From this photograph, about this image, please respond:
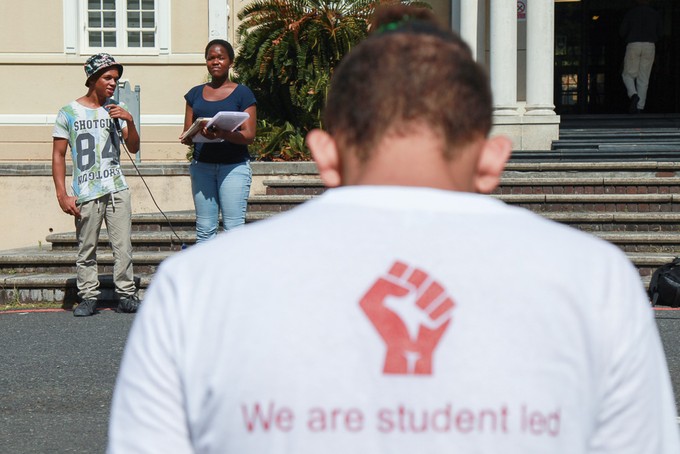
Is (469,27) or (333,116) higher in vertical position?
(469,27)

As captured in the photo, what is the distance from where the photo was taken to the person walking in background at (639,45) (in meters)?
17.1

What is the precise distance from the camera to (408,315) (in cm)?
133

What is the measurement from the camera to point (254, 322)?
1370 mm

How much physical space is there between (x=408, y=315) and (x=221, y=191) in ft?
22.1

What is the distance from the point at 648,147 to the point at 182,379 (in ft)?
42.8

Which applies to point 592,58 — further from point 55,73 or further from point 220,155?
point 220,155

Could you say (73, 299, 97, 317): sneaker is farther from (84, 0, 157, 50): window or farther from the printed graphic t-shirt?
(84, 0, 157, 50): window

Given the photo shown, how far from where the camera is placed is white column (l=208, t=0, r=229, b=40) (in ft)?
53.4

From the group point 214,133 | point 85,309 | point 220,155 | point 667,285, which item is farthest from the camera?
point 667,285

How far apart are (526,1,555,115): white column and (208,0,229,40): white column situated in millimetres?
4095

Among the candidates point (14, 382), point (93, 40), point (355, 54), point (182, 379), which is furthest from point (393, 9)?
point (93, 40)

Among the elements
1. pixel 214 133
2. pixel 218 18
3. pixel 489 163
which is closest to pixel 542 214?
pixel 214 133

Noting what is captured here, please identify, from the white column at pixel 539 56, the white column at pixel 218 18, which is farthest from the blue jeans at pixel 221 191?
the white column at pixel 218 18

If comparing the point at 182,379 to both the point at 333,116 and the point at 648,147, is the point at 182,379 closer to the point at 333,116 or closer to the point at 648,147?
the point at 333,116
